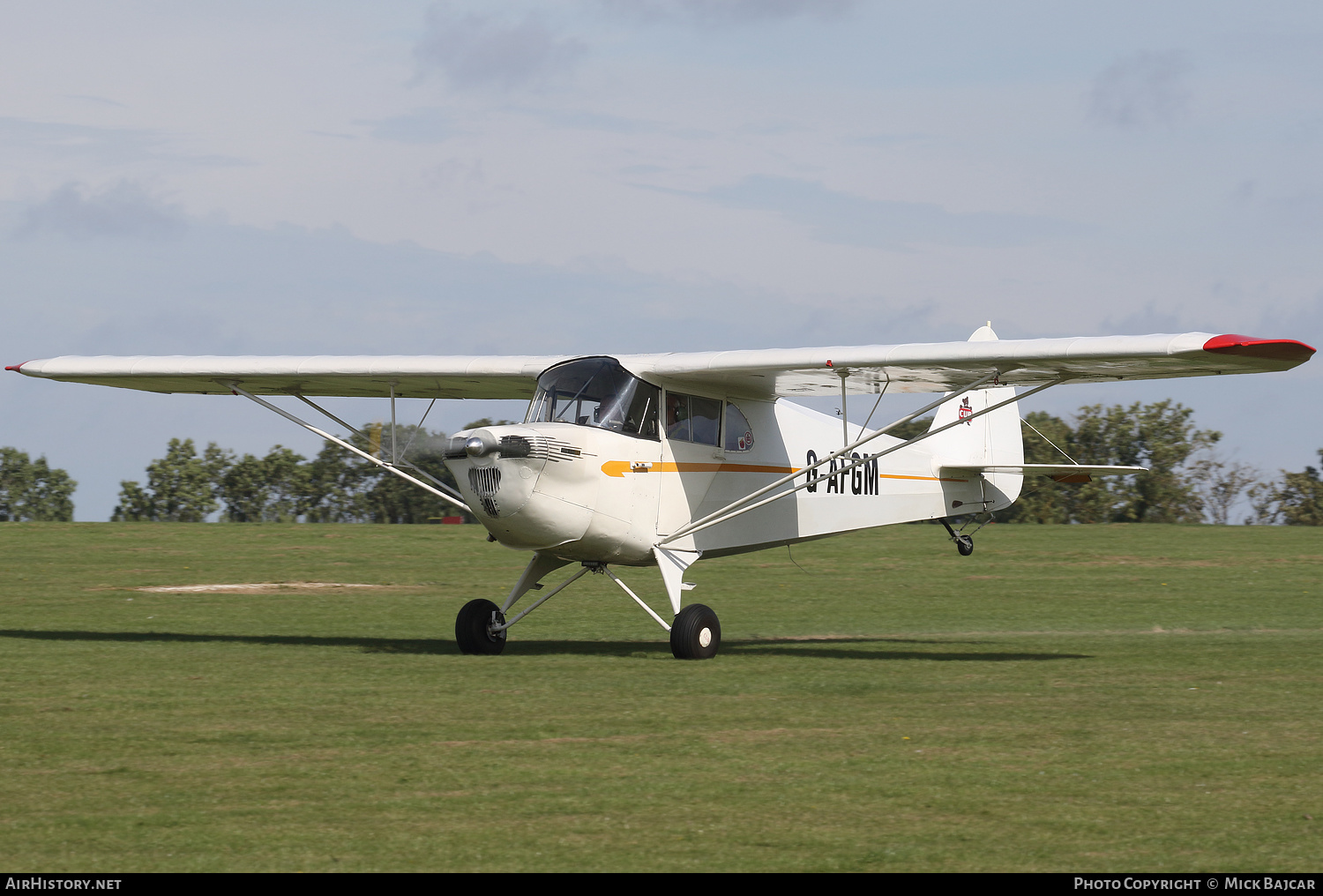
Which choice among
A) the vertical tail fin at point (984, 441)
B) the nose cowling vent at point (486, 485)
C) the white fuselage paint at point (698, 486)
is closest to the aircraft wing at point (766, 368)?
the white fuselage paint at point (698, 486)

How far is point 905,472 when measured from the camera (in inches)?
763

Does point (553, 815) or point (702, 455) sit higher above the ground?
point (702, 455)

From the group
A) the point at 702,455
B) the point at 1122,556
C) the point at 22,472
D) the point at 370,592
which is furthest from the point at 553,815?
the point at 22,472

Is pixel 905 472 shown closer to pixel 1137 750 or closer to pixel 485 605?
pixel 485 605

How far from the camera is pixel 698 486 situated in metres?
15.8

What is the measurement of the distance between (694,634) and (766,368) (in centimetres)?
287

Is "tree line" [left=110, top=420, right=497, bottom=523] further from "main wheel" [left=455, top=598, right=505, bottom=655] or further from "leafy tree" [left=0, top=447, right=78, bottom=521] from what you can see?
"main wheel" [left=455, top=598, right=505, bottom=655]

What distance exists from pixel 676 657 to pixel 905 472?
6022 mm

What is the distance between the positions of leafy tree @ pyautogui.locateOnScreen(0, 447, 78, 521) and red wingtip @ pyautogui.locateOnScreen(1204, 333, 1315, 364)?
56.1 m

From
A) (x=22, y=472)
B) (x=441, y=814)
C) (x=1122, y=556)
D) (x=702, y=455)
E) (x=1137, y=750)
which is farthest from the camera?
(x=22, y=472)

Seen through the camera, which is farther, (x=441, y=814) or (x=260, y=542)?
(x=260, y=542)

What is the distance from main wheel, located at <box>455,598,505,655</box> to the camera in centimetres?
1498

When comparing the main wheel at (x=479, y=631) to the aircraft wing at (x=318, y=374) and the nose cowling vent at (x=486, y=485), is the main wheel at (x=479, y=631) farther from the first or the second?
the aircraft wing at (x=318, y=374)

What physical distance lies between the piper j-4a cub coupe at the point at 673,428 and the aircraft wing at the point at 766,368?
3 cm
